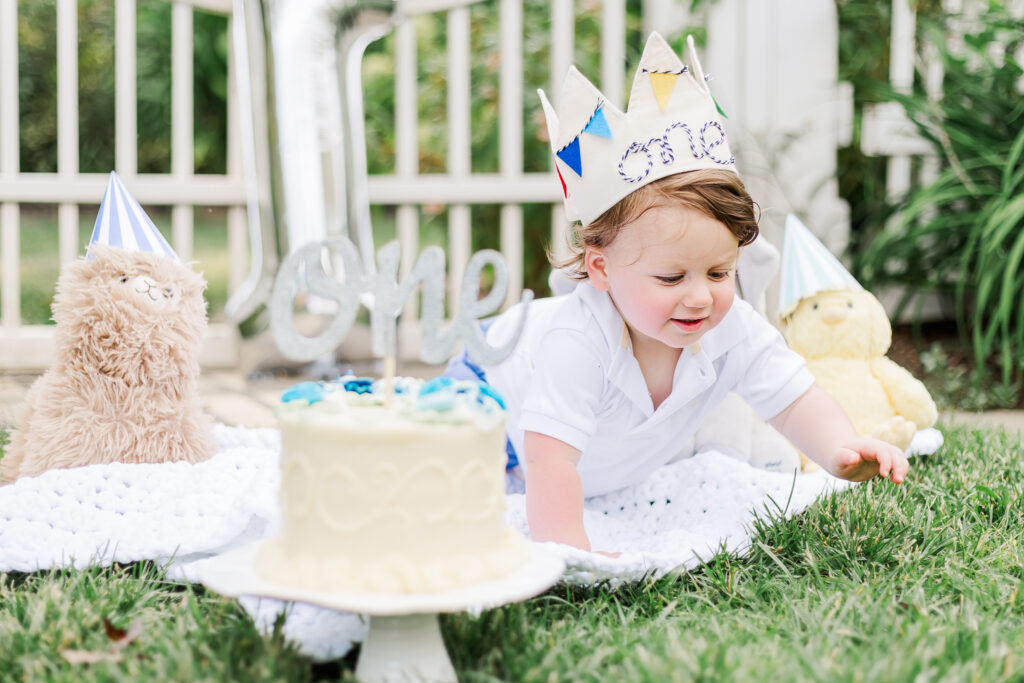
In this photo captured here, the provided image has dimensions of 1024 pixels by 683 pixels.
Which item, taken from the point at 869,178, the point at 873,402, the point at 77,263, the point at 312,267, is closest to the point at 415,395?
the point at 312,267

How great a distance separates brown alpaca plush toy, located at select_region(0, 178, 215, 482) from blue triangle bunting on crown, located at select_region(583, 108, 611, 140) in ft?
2.92

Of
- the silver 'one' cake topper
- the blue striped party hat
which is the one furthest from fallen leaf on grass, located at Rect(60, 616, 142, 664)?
the blue striped party hat

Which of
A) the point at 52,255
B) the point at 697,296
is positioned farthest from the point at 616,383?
the point at 52,255

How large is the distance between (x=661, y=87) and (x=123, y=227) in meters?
1.09

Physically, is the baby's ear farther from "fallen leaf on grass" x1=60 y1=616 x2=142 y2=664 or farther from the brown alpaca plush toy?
"fallen leaf on grass" x1=60 y1=616 x2=142 y2=664

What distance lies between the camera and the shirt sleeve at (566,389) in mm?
1821

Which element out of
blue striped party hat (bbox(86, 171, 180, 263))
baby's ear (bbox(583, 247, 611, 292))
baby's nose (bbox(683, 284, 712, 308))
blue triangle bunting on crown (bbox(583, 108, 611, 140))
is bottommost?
baby's nose (bbox(683, 284, 712, 308))

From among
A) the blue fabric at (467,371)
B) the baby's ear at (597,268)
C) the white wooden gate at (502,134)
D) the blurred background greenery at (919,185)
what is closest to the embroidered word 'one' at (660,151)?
the baby's ear at (597,268)

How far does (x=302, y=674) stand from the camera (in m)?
1.33

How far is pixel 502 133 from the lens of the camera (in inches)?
168

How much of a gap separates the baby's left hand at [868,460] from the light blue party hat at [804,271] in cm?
77

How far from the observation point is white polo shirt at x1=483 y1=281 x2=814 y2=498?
1867 millimetres

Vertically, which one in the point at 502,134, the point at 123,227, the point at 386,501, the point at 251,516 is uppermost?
the point at 502,134

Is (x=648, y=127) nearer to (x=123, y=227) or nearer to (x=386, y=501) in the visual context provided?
(x=386, y=501)
